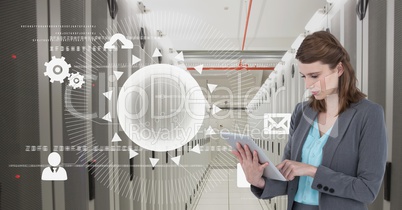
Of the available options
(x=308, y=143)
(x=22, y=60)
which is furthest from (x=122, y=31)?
(x=308, y=143)

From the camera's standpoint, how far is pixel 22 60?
1.30m

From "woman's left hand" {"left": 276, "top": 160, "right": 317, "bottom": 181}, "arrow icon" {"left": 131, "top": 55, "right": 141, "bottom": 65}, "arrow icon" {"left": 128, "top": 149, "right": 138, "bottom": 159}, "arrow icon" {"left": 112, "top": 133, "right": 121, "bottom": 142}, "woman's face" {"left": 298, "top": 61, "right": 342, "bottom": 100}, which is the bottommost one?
"arrow icon" {"left": 128, "top": 149, "right": 138, "bottom": 159}

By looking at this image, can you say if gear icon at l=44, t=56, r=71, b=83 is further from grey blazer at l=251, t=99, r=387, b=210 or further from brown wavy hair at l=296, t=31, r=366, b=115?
grey blazer at l=251, t=99, r=387, b=210

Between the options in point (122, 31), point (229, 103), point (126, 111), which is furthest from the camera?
point (229, 103)

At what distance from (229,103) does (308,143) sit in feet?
2.67

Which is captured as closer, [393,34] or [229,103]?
[393,34]

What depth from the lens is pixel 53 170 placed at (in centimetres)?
136

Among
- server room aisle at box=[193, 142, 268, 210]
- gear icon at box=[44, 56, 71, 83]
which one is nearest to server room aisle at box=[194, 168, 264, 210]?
server room aisle at box=[193, 142, 268, 210]

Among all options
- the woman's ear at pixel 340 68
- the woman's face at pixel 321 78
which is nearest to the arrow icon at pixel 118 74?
the woman's face at pixel 321 78

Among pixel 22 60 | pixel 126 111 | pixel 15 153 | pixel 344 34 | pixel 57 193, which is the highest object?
pixel 344 34

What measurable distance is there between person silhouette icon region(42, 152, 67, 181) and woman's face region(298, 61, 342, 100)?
1.28 m

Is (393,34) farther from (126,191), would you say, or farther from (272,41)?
(126,191)

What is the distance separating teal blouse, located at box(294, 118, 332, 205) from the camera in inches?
43.5
